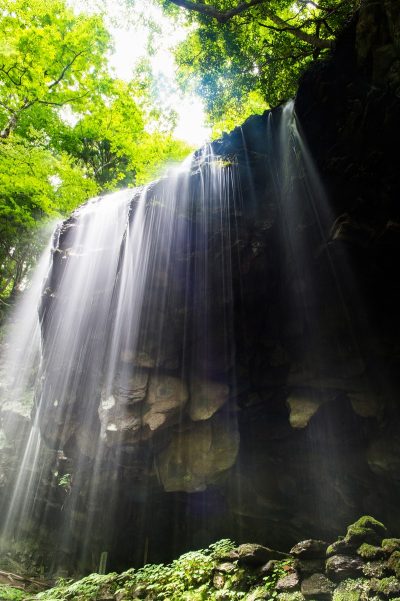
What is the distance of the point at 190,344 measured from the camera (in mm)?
9336

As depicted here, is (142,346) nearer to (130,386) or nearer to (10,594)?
(130,386)

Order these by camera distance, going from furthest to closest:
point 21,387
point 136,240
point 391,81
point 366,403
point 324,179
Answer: point 21,387 < point 136,240 < point 366,403 < point 324,179 < point 391,81

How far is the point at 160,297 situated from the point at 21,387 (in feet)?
30.3

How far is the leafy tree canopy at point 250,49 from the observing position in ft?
32.1

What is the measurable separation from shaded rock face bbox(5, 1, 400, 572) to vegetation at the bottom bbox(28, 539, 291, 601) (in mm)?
2720

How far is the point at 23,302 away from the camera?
17.6 metres

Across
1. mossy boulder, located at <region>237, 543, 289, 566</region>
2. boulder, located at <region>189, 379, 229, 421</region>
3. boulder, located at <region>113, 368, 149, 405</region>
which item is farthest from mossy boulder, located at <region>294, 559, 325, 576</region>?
boulder, located at <region>113, 368, 149, 405</region>

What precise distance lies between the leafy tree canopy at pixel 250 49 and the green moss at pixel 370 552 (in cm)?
1140

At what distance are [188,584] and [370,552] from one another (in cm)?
301

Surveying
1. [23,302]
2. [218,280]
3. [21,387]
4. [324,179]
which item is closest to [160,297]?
[218,280]

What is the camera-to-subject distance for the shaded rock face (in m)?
7.26

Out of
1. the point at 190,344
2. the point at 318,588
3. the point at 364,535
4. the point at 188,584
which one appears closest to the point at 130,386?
the point at 190,344

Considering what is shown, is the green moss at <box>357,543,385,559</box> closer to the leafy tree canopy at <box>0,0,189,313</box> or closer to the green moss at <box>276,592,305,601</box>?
the green moss at <box>276,592,305,601</box>

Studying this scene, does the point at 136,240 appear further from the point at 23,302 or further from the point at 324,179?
the point at 23,302
